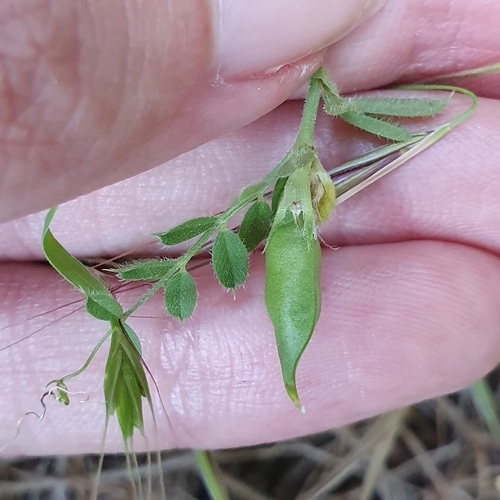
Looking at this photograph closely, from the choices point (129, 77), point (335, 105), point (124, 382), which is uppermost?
point (335, 105)

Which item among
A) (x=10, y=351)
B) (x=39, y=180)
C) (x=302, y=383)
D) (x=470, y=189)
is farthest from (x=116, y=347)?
(x=470, y=189)

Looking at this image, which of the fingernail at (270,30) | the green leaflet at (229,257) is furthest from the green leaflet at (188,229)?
the fingernail at (270,30)

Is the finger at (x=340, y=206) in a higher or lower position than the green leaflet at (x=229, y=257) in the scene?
higher

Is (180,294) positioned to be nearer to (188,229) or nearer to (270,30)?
(188,229)

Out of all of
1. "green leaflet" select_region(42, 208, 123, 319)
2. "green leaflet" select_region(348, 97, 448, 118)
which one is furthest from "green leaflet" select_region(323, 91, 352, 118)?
"green leaflet" select_region(42, 208, 123, 319)

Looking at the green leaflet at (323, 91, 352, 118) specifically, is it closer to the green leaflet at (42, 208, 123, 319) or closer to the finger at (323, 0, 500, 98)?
the finger at (323, 0, 500, 98)

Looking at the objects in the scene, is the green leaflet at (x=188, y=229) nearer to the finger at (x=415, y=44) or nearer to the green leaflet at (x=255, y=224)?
the green leaflet at (x=255, y=224)

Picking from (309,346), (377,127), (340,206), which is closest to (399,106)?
(377,127)
